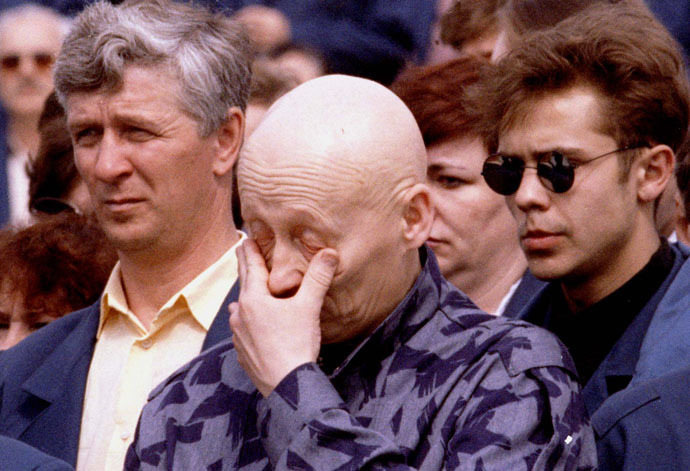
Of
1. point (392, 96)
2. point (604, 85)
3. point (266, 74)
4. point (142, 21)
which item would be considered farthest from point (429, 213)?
point (266, 74)

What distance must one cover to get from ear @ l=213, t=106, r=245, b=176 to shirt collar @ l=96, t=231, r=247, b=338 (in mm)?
217

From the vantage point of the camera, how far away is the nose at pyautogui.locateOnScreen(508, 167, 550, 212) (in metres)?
3.08

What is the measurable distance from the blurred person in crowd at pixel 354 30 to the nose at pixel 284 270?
12.4 ft

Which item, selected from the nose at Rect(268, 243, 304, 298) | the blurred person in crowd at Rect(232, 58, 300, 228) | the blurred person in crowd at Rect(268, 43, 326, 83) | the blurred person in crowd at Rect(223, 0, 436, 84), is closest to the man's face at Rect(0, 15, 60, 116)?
the blurred person in crowd at Rect(223, 0, 436, 84)

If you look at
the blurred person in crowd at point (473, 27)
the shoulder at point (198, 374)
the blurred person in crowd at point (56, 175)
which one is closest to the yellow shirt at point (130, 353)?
the shoulder at point (198, 374)

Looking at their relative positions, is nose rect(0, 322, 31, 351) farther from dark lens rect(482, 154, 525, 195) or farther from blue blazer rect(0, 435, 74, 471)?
dark lens rect(482, 154, 525, 195)

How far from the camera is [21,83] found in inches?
243

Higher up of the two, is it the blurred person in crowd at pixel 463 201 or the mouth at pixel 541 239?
the mouth at pixel 541 239

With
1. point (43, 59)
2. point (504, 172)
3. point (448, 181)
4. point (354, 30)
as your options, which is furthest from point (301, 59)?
point (504, 172)

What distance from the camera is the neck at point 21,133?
6176 millimetres

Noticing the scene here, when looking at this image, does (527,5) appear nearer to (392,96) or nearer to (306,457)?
(392,96)

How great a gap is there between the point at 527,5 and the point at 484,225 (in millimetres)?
656

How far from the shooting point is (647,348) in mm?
2832

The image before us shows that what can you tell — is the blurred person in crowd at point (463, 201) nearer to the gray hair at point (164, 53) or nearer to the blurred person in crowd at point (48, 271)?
the gray hair at point (164, 53)
